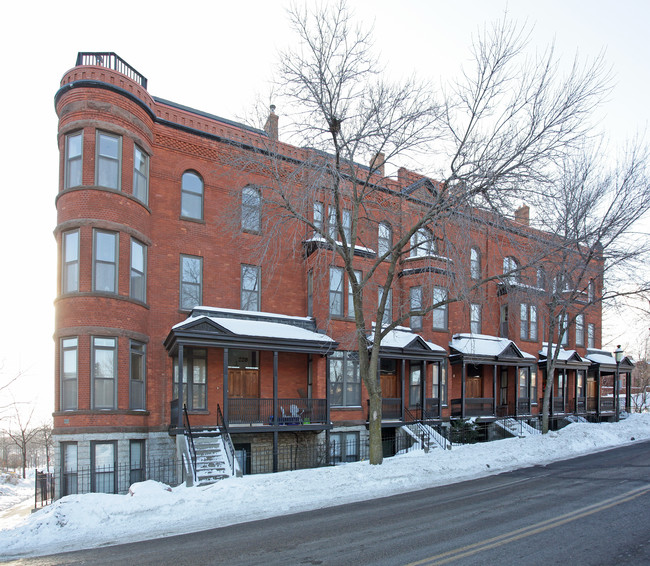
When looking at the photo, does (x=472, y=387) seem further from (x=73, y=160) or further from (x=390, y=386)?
(x=73, y=160)

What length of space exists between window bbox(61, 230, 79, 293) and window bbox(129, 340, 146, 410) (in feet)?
8.95

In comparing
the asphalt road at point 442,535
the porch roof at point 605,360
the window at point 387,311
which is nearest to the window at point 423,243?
the window at point 387,311

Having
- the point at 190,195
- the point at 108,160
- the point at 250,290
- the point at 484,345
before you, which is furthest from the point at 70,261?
the point at 484,345

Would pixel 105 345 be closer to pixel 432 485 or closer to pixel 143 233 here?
pixel 143 233

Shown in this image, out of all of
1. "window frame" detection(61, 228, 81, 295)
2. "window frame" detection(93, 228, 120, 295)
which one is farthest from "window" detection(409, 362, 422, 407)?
"window frame" detection(61, 228, 81, 295)

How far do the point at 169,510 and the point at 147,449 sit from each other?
274 inches

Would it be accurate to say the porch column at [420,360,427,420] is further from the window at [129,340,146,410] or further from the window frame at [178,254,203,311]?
the window at [129,340,146,410]

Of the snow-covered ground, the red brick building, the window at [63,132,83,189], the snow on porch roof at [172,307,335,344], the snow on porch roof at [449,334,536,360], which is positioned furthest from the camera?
the snow on porch roof at [449,334,536,360]

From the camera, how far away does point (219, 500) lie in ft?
41.1

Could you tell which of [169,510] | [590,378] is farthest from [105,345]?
[590,378]

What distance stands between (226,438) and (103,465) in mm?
3833

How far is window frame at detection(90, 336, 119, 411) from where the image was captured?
16891 mm

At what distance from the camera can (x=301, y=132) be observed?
1598 centimetres

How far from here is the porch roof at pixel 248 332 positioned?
17703 millimetres
